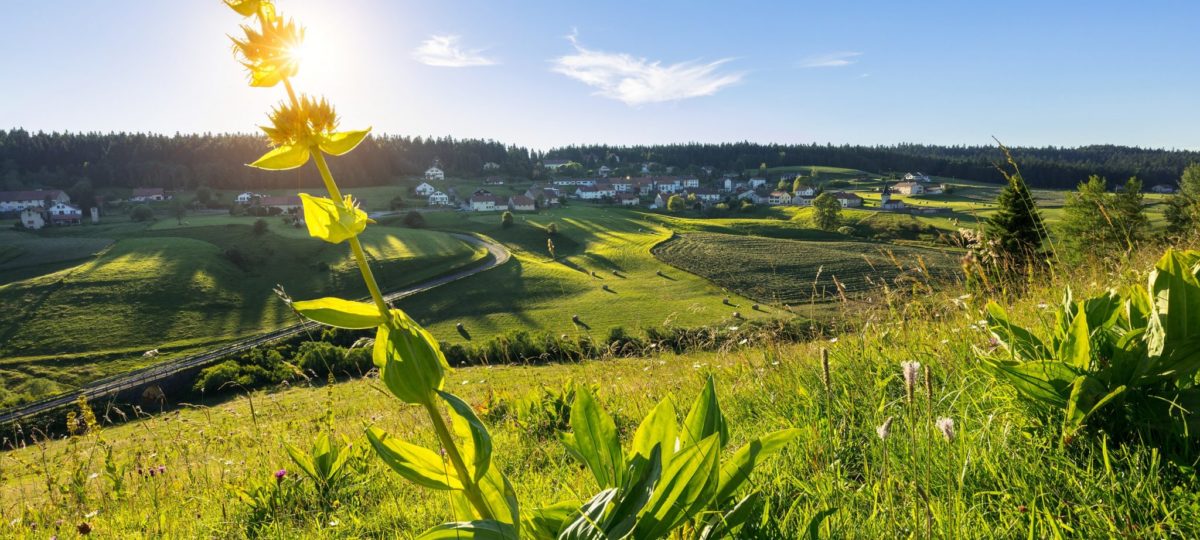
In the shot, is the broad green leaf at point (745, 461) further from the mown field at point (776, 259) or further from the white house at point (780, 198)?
the white house at point (780, 198)

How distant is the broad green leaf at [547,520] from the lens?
172cm

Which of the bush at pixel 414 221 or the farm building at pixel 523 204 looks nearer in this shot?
the bush at pixel 414 221

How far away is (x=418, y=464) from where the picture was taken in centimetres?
151

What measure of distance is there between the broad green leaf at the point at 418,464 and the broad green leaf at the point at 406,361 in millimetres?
241

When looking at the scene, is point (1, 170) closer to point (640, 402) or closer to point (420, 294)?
point (420, 294)

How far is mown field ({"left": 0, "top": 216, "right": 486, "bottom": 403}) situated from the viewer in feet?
137

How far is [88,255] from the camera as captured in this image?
6147 centimetres

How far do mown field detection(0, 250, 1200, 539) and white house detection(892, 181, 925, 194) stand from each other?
5346 inches

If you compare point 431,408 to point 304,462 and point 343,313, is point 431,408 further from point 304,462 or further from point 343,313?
point 304,462

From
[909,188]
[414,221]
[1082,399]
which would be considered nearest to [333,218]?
[1082,399]

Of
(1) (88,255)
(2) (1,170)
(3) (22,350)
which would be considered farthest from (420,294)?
(2) (1,170)

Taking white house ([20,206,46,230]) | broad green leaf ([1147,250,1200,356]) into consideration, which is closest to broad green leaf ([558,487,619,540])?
broad green leaf ([1147,250,1200,356])

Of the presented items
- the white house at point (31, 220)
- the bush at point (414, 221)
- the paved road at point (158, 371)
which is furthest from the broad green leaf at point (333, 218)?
the white house at point (31, 220)

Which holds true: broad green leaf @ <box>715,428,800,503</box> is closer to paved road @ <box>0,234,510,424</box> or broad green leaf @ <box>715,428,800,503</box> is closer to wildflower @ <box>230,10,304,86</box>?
wildflower @ <box>230,10,304,86</box>
